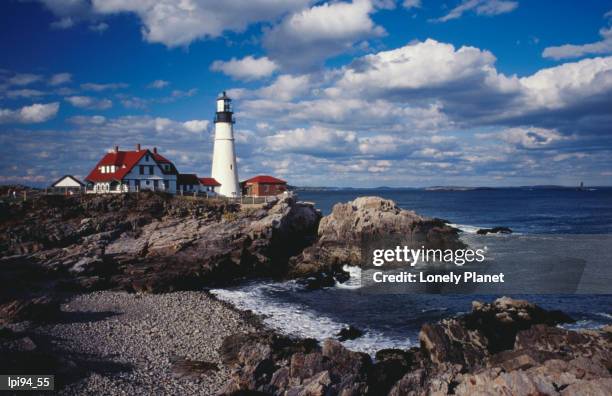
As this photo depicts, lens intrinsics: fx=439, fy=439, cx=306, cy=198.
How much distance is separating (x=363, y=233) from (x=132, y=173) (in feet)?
83.4

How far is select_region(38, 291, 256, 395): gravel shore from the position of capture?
49.9 feet

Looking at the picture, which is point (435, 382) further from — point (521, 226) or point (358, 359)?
point (521, 226)

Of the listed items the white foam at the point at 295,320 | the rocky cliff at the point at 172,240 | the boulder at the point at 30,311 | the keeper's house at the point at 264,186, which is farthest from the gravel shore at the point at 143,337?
the keeper's house at the point at 264,186

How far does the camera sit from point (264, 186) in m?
56.8

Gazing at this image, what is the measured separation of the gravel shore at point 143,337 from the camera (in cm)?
1522

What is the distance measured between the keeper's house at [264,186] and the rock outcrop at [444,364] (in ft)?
125

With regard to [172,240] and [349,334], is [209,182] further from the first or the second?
[349,334]

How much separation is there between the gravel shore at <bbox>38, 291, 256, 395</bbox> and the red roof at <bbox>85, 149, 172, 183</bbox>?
73.1 feet

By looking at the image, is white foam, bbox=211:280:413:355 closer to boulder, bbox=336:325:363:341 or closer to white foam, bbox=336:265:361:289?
boulder, bbox=336:325:363:341

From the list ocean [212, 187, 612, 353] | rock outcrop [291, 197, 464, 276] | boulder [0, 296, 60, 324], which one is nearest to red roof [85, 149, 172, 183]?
rock outcrop [291, 197, 464, 276]

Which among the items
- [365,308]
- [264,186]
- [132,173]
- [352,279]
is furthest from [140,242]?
[264,186]

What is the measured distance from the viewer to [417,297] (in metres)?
28.3

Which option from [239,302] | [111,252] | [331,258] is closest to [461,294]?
Result: [331,258]

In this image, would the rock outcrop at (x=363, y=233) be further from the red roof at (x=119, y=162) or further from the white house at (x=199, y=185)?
the red roof at (x=119, y=162)
